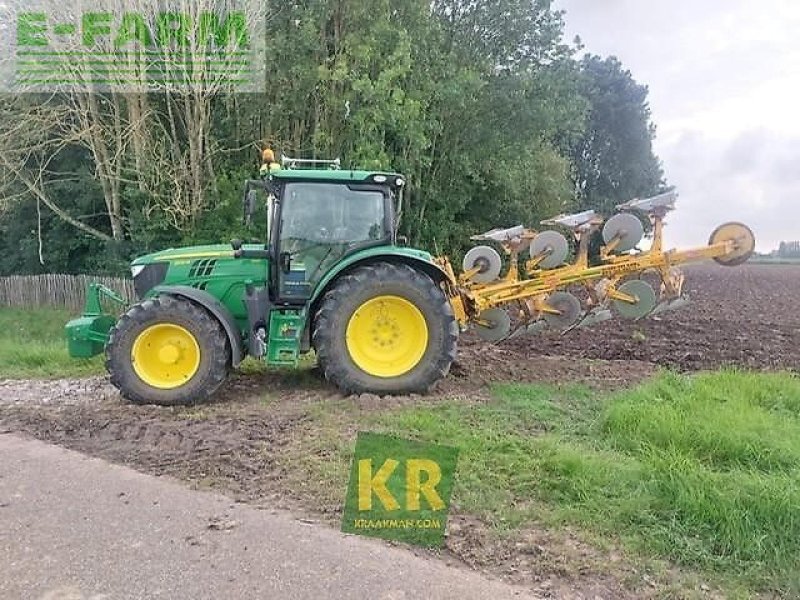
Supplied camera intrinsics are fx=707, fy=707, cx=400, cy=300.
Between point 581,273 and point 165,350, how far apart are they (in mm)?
4498

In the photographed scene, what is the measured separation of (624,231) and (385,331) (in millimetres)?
3028

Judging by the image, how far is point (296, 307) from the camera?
23.4ft

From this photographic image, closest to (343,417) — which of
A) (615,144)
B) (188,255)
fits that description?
(188,255)

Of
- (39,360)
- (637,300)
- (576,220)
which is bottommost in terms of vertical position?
(39,360)

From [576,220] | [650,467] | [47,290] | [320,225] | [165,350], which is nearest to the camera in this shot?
[650,467]

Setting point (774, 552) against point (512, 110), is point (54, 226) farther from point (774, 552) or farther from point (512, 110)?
point (774, 552)

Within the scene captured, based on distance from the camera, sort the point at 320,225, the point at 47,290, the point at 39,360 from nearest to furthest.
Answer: the point at 320,225 < the point at 39,360 < the point at 47,290

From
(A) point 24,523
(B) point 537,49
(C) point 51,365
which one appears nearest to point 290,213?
(A) point 24,523

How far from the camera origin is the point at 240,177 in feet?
53.2

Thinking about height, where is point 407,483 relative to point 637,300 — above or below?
below

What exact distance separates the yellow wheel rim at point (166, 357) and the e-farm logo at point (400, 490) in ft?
7.60

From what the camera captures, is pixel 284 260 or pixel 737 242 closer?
pixel 284 260

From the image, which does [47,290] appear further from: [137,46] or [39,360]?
[39,360]

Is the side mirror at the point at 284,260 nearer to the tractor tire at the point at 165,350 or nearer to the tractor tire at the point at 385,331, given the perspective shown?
the tractor tire at the point at 385,331
